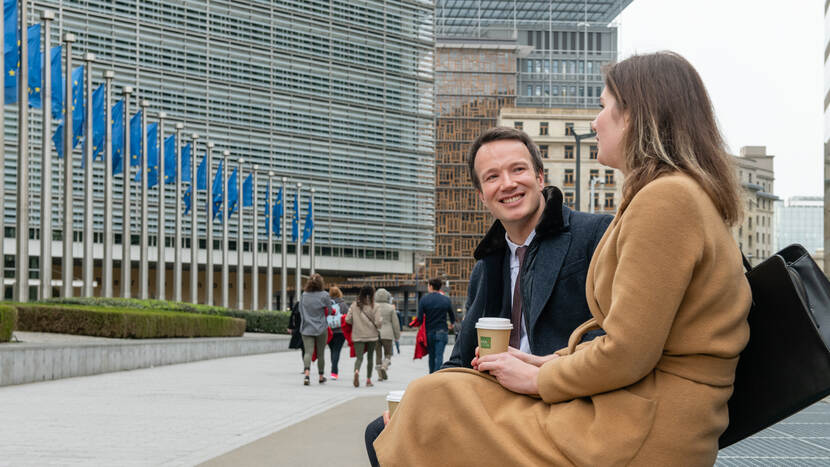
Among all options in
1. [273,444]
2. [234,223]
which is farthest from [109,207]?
[234,223]

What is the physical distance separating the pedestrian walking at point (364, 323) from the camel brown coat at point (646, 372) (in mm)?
14505

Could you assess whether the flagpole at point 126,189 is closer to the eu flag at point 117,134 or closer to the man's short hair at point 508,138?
the eu flag at point 117,134

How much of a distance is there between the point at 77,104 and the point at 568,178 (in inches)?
3349

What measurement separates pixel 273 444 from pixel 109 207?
23.4m

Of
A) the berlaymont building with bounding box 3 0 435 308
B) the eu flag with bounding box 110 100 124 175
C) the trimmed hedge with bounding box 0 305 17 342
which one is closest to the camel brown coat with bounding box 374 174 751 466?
the trimmed hedge with bounding box 0 305 17 342

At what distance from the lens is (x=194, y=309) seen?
109 feet

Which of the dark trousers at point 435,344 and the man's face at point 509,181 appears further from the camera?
the dark trousers at point 435,344

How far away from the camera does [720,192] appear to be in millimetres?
2252

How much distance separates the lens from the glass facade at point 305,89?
69.8 metres

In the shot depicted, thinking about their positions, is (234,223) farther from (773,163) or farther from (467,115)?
(773,163)

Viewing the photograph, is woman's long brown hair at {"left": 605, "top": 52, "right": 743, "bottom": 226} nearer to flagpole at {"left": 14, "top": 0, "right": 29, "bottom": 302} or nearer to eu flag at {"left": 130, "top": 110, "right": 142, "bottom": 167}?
flagpole at {"left": 14, "top": 0, "right": 29, "bottom": 302}

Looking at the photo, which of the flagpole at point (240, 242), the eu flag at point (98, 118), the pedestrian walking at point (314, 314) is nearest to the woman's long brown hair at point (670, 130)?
the pedestrian walking at point (314, 314)

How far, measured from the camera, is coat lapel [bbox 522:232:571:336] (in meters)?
3.19

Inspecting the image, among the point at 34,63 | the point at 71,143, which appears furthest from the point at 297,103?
the point at 34,63
